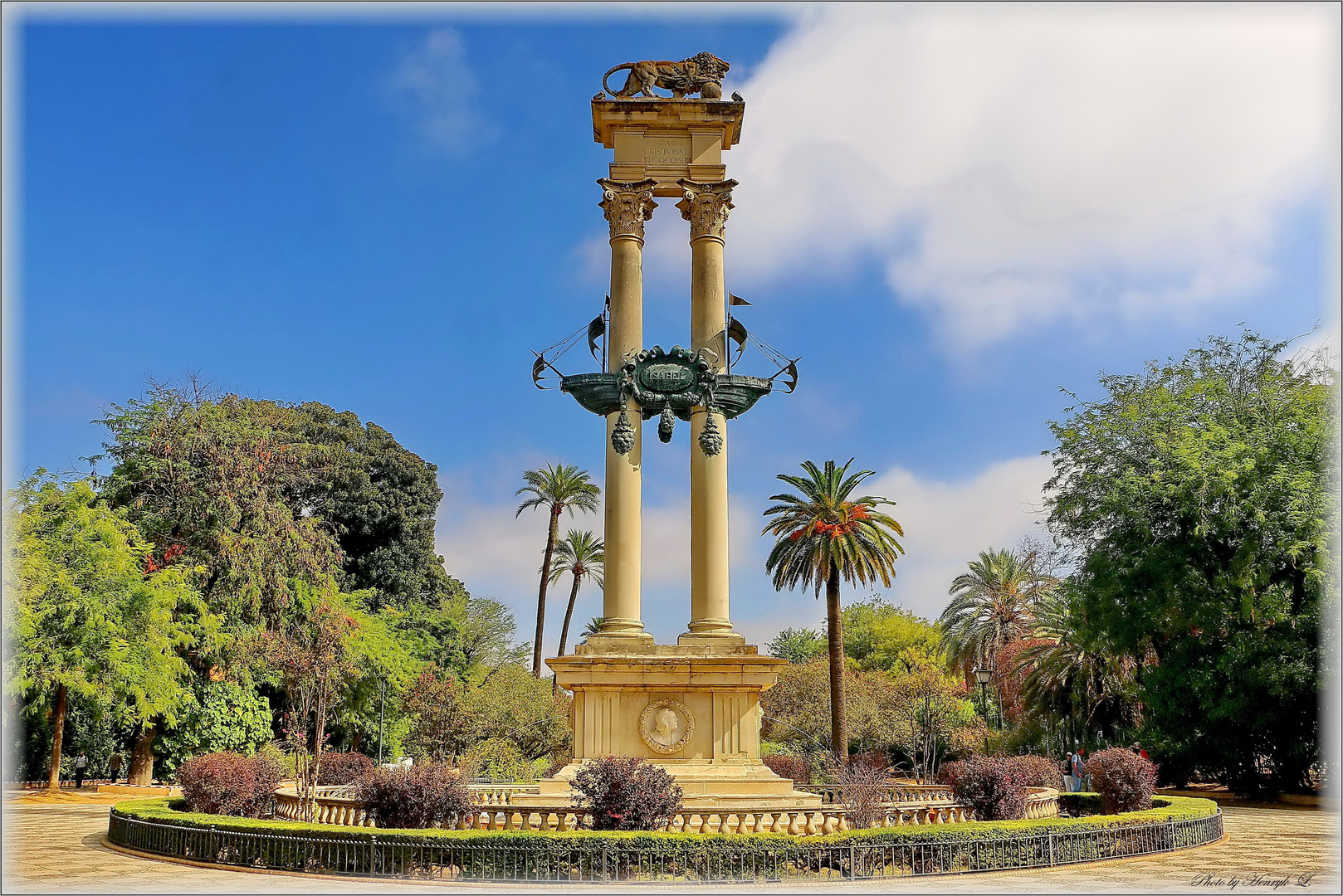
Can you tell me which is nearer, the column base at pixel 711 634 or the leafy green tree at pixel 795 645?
the column base at pixel 711 634

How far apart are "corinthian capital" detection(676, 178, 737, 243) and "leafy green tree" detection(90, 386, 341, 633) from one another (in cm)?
2323

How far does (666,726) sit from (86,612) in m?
21.3

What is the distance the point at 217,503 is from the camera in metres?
38.5

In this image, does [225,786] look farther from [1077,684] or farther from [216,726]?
[1077,684]

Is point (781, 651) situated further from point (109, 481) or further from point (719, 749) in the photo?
point (719, 749)

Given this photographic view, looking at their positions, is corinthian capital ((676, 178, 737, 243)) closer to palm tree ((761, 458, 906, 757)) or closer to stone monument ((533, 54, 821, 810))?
stone monument ((533, 54, 821, 810))

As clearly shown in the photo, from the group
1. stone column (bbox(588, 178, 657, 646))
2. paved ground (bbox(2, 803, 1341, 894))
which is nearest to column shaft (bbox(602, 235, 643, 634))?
stone column (bbox(588, 178, 657, 646))

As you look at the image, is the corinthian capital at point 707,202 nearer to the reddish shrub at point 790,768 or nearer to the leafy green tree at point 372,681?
the reddish shrub at point 790,768

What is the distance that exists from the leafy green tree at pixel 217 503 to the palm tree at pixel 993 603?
35090 mm

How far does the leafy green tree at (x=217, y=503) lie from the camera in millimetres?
38000

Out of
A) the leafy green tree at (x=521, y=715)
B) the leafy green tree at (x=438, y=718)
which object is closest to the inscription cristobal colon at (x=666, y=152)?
the leafy green tree at (x=521, y=715)

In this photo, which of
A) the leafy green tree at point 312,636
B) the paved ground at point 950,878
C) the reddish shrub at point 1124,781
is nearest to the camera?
the paved ground at point 950,878

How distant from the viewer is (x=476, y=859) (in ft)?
45.9

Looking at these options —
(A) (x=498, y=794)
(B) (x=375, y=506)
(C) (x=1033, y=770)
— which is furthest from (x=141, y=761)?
(C) (x=1033, y=770)
